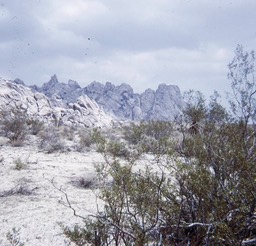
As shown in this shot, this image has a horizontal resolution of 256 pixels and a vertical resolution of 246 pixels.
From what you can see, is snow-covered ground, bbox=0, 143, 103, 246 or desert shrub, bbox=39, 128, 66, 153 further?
desert shrub, bbox=39, 128, 66, 153

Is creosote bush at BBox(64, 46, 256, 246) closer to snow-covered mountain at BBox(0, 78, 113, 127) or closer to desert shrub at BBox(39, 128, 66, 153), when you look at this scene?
desert shrub at BBox(39, 128, 66, 153)

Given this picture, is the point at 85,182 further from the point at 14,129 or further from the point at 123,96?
the point at 123,96

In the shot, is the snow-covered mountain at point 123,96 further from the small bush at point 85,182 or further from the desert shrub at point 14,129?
the small bush at point 85,182

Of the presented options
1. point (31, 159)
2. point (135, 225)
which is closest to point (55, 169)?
point (31, 159)

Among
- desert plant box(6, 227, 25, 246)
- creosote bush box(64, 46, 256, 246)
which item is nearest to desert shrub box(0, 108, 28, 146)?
desert plant box(6, 227, 25, 246)

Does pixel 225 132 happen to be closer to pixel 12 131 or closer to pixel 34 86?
pixel 12 131

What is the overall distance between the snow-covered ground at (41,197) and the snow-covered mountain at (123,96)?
123m

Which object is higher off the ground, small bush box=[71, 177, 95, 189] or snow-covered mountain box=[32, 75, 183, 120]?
snow-covered mountain box=[32, 75, 183, 120]

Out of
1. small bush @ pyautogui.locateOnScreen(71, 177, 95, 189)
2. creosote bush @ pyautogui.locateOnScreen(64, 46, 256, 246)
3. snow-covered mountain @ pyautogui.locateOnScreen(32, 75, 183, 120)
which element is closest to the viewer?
creosote bush @ pyautogui.locateOnScreen(64, 46, 256, 246)

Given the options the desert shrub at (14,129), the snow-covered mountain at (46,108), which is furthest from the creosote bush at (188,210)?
the snow-covered mountain at (46,108)

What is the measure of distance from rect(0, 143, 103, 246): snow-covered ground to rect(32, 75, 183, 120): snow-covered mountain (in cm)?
12251

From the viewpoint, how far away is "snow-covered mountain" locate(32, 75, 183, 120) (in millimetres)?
137625

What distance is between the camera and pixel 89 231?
15.2ft

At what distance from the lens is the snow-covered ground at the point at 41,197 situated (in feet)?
20.2
